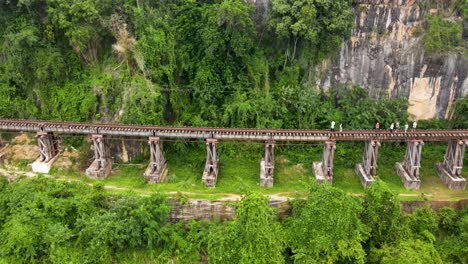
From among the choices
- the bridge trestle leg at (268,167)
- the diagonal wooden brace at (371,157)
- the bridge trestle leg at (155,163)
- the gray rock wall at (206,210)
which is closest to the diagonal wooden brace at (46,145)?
the bridge trestle leg at (155,163)

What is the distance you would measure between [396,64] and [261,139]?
14.6m

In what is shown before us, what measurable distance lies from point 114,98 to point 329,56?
18804mm

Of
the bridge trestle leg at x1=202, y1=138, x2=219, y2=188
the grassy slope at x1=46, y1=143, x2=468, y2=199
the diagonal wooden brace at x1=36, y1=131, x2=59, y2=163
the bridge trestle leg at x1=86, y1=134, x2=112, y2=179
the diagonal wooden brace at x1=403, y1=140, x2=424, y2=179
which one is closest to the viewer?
the bridge trestle leg at x1=202, y1=138, x2=219, y2=188

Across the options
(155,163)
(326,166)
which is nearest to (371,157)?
(326,166)

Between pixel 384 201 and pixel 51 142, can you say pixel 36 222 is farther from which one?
pixel 384 201

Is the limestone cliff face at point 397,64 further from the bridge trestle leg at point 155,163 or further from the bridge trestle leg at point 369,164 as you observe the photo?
the bridge trestle leg at point 155,163

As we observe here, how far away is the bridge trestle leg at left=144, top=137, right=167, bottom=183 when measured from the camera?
32062 millimetres

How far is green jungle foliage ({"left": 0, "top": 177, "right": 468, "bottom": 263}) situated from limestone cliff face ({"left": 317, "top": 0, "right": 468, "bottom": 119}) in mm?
11906

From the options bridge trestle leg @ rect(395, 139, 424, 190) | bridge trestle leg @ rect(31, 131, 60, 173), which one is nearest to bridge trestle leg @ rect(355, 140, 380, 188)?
bridge trestle leg @ rect(395, 139, 424, 190)

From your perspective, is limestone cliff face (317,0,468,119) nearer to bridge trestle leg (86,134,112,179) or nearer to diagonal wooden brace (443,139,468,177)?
diagonal wooden brace (443,139,468,177)

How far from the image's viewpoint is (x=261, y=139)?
3225cm

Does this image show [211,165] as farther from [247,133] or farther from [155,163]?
[155,163]

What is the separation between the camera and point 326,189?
24.8 metres

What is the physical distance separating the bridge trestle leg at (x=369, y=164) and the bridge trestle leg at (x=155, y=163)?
15449 mm
